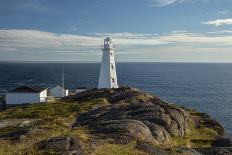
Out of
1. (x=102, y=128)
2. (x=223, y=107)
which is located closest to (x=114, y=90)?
(x=102, y=128)

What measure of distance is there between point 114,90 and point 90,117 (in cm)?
2119

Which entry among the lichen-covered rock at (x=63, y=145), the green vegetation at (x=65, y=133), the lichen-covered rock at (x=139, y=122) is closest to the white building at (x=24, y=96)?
the green vegetation at (x=65, y=133)

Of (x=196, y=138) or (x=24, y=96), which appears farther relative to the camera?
(x=24, y=96)

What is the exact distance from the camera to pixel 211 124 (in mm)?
44375

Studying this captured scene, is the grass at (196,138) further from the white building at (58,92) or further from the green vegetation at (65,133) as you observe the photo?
the white building at (58,92)

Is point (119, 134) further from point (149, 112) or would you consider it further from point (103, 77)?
point (103, 77)

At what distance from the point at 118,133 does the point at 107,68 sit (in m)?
37.6

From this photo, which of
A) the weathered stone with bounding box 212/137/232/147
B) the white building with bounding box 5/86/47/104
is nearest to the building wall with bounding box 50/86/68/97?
the white building with bounding box 5/86/47/104

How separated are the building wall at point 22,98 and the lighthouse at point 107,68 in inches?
408

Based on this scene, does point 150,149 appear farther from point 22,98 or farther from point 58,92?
point 58,92

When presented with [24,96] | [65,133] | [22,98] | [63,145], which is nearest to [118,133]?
[65,133]

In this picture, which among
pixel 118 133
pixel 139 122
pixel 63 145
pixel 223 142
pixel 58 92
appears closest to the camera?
pixel 63 145

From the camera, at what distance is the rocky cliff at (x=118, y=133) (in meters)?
21.2

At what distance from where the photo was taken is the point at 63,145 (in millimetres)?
20812
